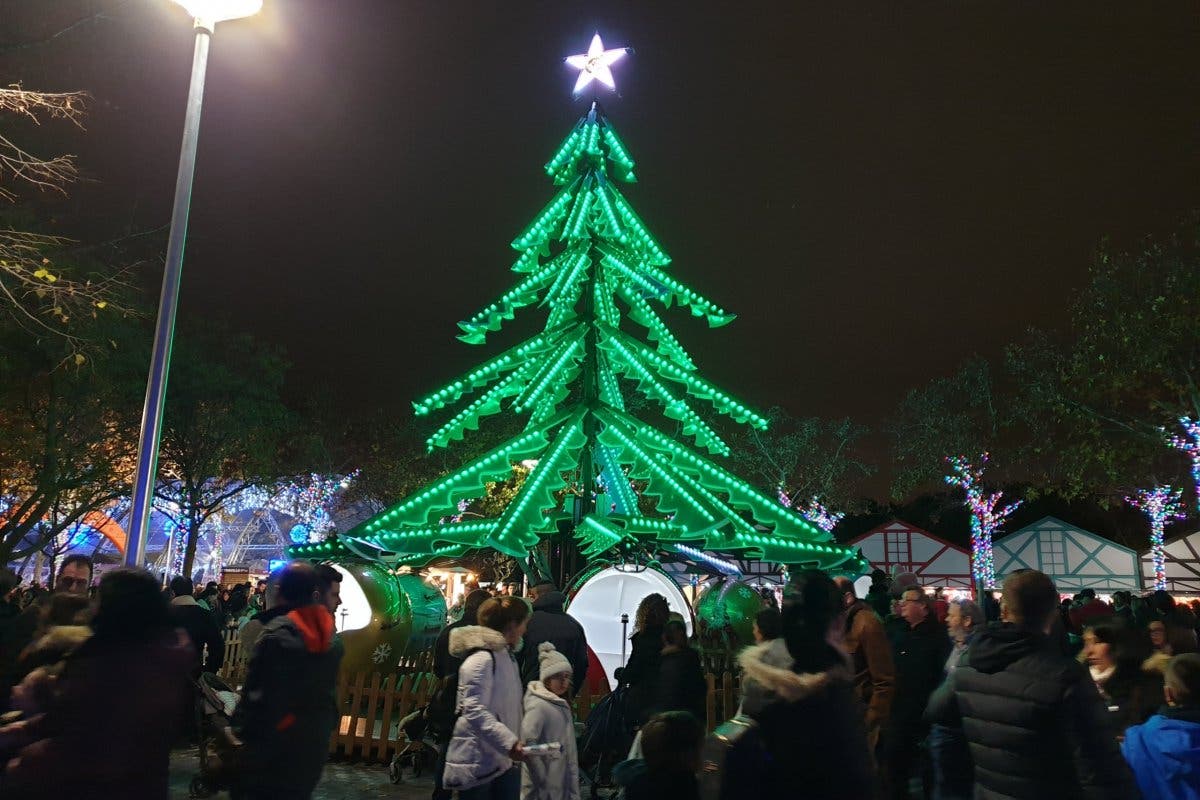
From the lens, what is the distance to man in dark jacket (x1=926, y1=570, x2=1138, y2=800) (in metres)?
3.19

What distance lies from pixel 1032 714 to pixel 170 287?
10.5 m

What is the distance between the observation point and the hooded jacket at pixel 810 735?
2984 millimetres

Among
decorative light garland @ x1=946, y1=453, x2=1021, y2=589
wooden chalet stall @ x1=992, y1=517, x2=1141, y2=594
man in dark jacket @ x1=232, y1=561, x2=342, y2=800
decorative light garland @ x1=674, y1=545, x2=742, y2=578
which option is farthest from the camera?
wooden chalet stall @ x1=992, y1=517, x2=1141, y2=594

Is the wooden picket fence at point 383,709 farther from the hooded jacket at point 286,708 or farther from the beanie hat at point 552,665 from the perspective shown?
the hooded jacket at point 286,708

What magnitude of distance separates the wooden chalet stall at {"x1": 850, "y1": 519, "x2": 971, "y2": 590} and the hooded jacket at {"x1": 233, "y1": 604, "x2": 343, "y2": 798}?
4746 cm

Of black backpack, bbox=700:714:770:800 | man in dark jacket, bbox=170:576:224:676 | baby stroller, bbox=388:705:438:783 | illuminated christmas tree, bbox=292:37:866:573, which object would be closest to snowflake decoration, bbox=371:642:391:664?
illuminated christmas tree, bbox=292:37:866:573

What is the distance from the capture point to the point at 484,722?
15.7 ft

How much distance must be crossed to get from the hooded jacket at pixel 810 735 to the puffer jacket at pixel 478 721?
2210 mm

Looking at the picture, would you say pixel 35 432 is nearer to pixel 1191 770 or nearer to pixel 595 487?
pixel 595 487

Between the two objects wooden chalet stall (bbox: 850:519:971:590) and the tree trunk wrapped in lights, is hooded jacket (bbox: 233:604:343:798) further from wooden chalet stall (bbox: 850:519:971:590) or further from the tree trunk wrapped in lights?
wooden chalet stall (bbox: 850:519:971:590)

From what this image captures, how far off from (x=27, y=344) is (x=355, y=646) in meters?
11.8

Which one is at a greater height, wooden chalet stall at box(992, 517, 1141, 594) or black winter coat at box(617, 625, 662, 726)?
wooden chalet stall at box(992, 517, 1141, 594)

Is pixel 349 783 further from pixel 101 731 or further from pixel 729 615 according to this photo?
pixel 729 615

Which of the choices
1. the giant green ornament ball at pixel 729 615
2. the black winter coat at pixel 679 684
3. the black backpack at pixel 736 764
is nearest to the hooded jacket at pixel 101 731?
the black backpack at pixel 736 764
